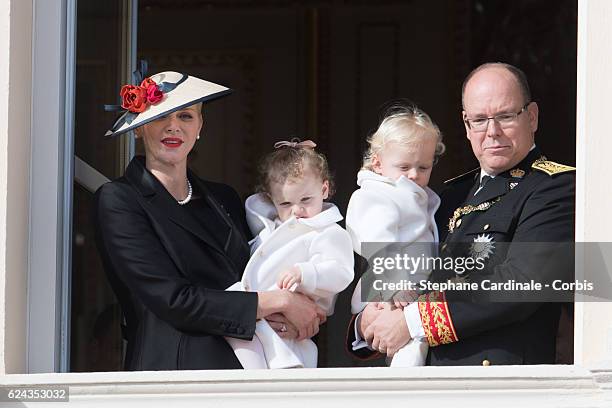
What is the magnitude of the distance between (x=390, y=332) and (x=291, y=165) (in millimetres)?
550

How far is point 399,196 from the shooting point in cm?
423

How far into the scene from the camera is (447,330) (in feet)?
13.4

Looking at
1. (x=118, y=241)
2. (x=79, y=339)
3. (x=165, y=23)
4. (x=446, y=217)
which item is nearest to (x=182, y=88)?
(x=118, y=241)

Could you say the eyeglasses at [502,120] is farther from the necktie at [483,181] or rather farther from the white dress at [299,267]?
the white dress at [299,267]

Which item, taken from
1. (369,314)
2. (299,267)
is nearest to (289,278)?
(299,267)

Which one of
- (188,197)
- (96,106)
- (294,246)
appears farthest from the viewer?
(96,106)

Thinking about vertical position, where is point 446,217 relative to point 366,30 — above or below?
Answer: below

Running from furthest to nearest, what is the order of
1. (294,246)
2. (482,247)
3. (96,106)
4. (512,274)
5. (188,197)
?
1. (96,106)
2. (188,197)
3. (294,246)
4. (482,247)
5. (512,274)

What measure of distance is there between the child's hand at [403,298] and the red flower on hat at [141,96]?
2.78 ft

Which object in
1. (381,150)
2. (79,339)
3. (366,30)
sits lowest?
(79,339)

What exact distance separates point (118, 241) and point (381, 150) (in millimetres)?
759

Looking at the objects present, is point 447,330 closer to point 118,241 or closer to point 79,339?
point 118,241

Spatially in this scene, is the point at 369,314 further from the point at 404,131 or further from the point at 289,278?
the point at 404,131

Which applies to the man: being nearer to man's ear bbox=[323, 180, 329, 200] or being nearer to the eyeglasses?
the eyeglasses
